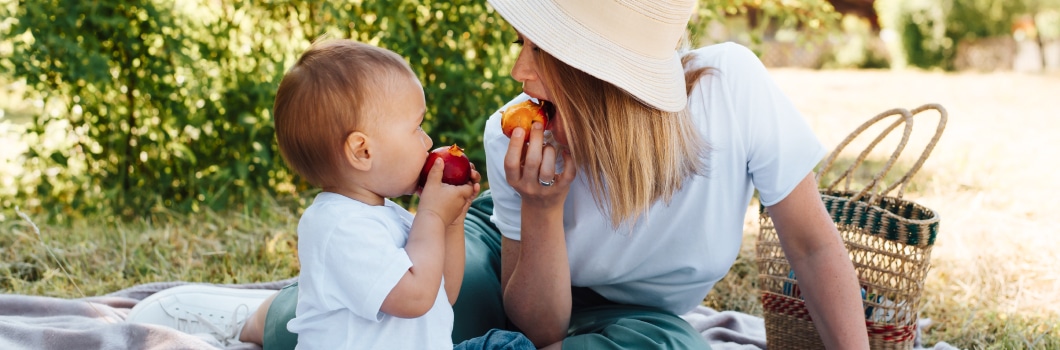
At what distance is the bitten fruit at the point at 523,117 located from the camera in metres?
2.04

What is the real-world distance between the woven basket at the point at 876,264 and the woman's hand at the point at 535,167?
39.1 inches

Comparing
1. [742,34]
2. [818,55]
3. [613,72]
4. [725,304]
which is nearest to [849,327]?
[613,72]

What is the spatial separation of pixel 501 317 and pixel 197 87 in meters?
2.38

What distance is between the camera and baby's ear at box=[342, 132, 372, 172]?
1.89m

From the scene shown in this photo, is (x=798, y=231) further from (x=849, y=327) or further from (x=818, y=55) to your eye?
(x=818, y=55)

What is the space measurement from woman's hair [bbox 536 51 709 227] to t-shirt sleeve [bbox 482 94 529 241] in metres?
0.27

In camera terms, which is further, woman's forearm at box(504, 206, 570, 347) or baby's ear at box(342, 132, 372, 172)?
woman's forearm at box(504, 206, 570, 347)

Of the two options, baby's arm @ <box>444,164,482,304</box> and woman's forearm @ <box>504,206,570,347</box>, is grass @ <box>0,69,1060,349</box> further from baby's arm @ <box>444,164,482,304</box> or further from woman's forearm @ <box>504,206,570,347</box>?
baby's arm @ <box>444,164,482,304</box>

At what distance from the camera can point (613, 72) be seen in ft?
6.38

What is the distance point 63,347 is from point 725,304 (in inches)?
88.3

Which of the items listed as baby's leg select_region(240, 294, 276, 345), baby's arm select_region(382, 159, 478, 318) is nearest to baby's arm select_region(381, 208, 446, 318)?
baby's arm select_region(382, 159, 478, 318)

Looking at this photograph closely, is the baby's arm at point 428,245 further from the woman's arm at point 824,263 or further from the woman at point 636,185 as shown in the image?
the woman's arm at point 824,263

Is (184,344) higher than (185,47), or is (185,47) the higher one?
(185,47)

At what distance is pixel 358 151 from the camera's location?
1913 millimetres
